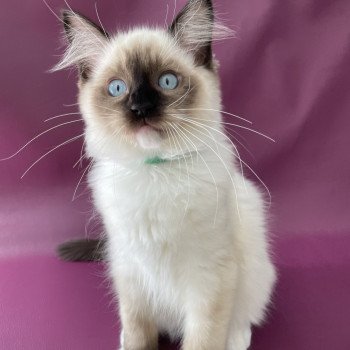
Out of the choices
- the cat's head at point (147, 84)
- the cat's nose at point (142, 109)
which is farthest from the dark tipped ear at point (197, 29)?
the cat's nose at point (142, 109)

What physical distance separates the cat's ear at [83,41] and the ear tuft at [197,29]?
0.16 m

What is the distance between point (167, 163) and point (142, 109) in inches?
6.5

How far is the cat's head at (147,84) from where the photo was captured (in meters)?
1.02

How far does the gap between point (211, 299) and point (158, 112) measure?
16.8 inches

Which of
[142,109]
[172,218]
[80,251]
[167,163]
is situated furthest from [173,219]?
[80,251]

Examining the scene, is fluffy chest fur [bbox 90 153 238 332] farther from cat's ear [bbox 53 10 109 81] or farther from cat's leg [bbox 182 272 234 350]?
cat's ear [bbox 53 10 109 81]

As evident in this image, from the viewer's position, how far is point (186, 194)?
3.59 ft

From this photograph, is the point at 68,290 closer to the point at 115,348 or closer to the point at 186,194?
the point at 115,348

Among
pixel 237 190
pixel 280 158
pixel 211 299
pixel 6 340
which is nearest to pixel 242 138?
pixel 280 158

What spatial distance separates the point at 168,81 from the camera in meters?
1.06

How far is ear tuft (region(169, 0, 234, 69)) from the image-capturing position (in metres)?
1.10

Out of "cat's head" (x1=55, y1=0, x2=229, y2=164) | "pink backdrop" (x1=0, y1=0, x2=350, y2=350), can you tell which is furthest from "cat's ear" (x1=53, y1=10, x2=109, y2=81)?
"pink backdrop" (x1=0, y1=0, x2=350, y2=350)

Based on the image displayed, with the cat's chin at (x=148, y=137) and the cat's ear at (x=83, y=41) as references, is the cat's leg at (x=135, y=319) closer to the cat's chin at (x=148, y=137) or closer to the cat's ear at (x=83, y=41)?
the cat's chin at (x=148, y=137)

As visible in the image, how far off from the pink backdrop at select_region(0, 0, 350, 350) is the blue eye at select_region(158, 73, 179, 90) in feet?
1.91
